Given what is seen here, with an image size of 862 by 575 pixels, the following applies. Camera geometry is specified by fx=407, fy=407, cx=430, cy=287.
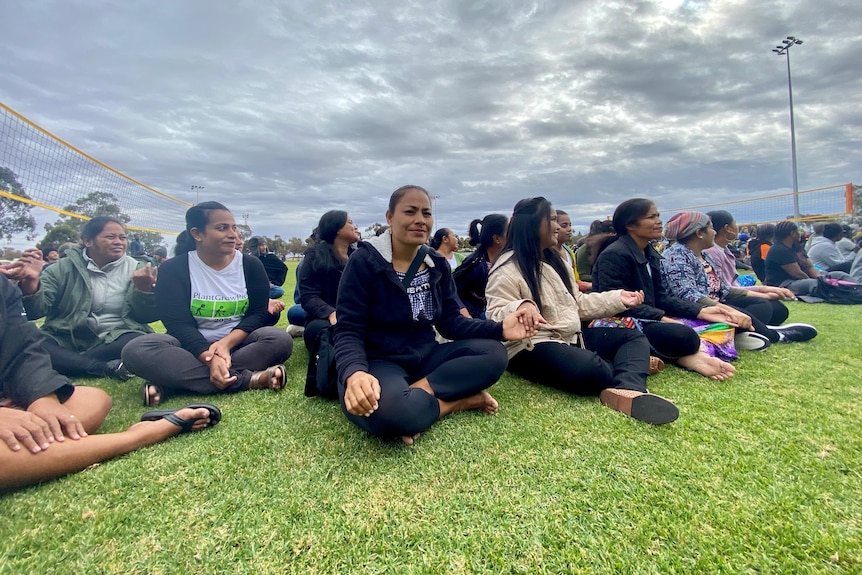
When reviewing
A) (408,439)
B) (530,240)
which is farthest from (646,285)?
(408,439)

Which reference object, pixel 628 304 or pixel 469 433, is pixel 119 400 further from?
pixel 628 304

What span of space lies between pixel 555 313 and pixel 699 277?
184 centimetres

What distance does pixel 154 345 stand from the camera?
2.86 meters

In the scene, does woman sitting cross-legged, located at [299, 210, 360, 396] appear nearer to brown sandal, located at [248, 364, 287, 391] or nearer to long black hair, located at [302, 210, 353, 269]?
long black hair, located at [302, 210, 353, 269]

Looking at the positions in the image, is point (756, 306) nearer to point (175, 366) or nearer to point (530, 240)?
point (530, 240)

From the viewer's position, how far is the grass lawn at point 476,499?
4.32 ft

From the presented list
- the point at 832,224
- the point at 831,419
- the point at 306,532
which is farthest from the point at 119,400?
the point at 832,224

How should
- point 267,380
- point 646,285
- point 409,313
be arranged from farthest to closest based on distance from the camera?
1. point 646,285
2. point 267,380
3. point 409,313

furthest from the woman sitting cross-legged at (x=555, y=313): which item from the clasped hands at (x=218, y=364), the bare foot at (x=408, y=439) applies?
the clasped hands at (x=218, y=364)

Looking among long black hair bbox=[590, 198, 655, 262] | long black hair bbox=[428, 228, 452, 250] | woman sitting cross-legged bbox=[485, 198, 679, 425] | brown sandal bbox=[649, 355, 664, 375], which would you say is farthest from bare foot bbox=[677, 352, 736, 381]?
long black hair bbox=[428, 228, 452, 250]

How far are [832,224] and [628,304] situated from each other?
9298mm

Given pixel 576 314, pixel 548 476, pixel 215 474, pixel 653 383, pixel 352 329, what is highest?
pixel 352 329

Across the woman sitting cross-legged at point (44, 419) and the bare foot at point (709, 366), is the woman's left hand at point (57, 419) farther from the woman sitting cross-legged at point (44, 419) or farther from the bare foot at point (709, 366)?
the bare foot at point (709, 366)

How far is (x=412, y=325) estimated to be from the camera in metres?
2.55
